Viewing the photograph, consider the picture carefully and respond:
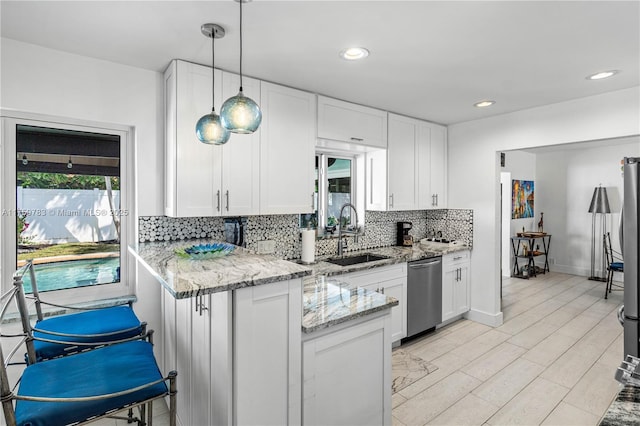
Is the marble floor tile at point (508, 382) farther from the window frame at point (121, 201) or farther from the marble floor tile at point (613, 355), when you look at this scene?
the window frame at point (121, 201)

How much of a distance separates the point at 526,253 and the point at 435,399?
5.04 m

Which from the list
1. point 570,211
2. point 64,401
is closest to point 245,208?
point 64,401

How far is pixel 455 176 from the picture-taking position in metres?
4.34

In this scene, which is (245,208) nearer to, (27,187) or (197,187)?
(197,187)

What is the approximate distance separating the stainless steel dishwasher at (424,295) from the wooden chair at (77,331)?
8.25 feet

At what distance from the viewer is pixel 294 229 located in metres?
3.33

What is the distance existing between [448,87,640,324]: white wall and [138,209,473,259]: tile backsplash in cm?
23

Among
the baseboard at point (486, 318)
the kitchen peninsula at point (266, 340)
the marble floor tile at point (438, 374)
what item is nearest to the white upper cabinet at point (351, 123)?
the kitchen peninsula at point (266, 340)

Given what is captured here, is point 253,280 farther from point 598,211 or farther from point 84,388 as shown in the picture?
point 598,211

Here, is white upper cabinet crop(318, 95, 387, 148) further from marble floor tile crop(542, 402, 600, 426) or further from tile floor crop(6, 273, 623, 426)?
marble floor tile crop(542, 402, 600, 426)

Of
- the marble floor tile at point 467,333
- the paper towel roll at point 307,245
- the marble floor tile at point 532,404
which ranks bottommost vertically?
the marble floor tile at point 532,404

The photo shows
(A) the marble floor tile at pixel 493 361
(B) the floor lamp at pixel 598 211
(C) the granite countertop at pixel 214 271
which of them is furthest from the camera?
(B) the floor lamp at pixel 598 211

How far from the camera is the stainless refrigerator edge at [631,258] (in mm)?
1475

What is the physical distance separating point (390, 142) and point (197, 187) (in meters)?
2.18
